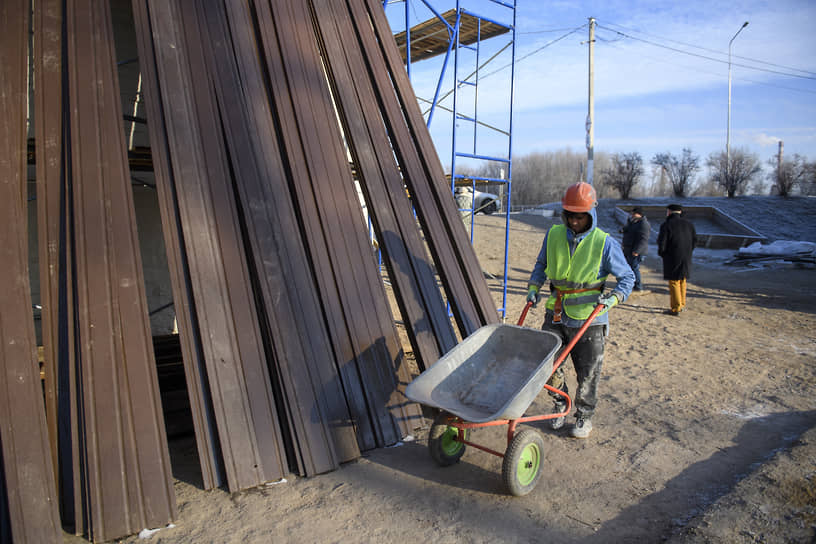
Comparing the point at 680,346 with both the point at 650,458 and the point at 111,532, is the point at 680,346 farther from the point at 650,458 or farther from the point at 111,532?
the point at 111,532

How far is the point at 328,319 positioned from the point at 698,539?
2.73 metres

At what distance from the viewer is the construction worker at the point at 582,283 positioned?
3.77 m

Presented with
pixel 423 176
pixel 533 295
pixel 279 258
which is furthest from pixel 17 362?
pixel 423 176

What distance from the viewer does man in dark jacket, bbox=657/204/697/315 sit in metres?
8.48

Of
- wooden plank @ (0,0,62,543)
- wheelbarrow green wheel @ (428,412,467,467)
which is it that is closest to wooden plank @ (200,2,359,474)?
wheelbarrow green wheel @ (428,412,467,467)

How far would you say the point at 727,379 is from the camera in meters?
5.41

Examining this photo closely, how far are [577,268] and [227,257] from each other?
2654 millimetres

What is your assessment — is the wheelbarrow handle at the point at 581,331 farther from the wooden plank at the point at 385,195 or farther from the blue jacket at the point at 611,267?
the wooden plank at the point at 385,195

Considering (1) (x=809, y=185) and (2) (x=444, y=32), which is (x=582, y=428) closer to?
(2) (x=444, y=32)

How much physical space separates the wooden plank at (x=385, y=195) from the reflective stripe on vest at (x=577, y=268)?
1.15 m

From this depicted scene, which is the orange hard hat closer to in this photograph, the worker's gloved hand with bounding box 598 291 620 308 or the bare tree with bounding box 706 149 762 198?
the worker's gloved hand with bounding box 598 291 620 308

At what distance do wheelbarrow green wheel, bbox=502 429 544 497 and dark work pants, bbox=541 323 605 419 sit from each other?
30.5 inches

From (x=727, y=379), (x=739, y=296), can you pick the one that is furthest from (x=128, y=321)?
(x=739, y=296)

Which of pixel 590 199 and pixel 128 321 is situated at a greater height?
pixel 590 199
